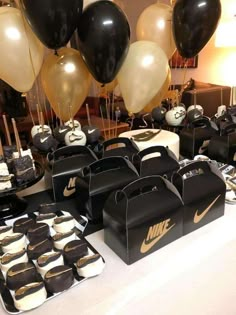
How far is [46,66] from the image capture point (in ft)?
3.79

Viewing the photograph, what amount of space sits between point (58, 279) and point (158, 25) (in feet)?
3.78

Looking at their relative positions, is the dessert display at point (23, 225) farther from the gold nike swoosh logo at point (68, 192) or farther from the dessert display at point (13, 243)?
the gold nike swoosh logo at point (68, 192)

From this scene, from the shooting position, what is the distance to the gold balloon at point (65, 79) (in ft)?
3.65

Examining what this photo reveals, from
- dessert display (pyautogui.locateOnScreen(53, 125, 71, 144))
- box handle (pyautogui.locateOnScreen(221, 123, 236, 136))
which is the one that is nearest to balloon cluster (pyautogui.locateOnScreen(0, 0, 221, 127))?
dessert display (pyautogui.locateOnScreen(53, 125, 71, 144))

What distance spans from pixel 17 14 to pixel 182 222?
2.74 ft

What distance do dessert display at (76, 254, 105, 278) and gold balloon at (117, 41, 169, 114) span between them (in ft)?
2.40

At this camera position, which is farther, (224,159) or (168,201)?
(224,159)

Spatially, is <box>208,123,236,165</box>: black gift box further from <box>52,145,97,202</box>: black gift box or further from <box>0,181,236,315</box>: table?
<box>52,145,97,202</box>: black gift box

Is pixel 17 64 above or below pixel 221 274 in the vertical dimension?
above

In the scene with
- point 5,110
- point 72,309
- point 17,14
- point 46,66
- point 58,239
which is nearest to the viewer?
point 72,309

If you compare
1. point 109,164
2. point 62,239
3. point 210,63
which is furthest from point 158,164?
point 210,63

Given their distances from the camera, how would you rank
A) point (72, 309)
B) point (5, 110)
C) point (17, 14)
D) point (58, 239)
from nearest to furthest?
point (72, 309)
point (58, 239)
point (17, 14)
point (5, 110)

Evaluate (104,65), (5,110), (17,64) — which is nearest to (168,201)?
(104,65)

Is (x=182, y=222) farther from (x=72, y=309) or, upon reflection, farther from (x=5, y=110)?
(x=5, y=110)
